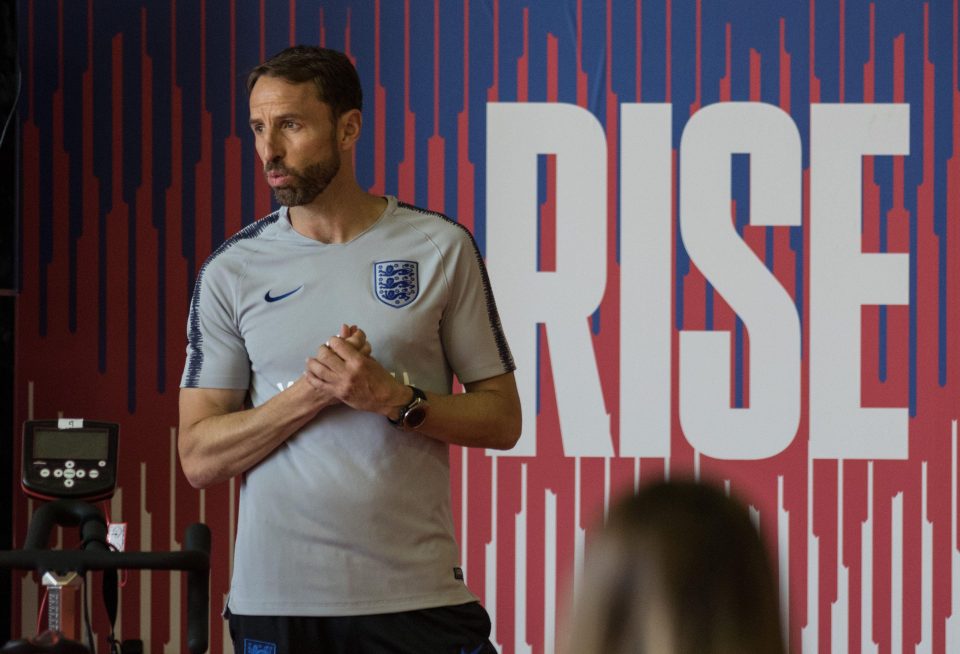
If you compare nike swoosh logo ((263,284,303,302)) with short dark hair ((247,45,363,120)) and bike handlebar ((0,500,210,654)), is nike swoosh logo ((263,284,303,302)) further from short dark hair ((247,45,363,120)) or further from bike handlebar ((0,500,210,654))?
bike handlebar ((0,500,210,654))

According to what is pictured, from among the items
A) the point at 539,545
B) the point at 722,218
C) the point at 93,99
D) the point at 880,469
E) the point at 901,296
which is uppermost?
the point at 93,99

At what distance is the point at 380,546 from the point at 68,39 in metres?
2.04

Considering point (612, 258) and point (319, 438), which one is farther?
point (612, 258)

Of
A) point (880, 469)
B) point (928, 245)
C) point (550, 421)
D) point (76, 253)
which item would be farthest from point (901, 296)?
point (76, 253)

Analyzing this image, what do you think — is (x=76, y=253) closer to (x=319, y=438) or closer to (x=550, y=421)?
(x=550, y=421)

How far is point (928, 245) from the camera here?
336cm

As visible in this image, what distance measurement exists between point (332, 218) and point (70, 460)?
24.7 inches

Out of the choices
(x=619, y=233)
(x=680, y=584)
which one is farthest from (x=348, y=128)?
(x=680, y=584)

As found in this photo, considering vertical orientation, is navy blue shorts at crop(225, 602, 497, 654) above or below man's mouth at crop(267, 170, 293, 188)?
below

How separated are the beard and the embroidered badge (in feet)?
2.32

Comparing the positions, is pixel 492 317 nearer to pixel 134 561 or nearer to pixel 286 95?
pixel 286 95

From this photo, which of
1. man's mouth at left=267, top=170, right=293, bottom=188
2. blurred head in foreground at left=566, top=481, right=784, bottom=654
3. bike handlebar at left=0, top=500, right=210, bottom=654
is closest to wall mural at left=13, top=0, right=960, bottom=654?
man's mouth at left=267, top=170, right=293, bottom=188

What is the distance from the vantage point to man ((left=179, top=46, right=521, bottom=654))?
193 centimetres

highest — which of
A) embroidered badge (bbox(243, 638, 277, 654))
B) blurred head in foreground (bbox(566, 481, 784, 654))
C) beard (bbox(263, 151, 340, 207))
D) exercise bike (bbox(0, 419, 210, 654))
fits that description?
beard (bbox(263, 151, 340, 207))
